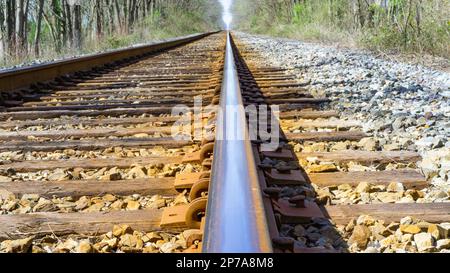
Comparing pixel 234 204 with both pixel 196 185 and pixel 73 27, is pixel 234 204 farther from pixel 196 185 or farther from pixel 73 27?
pixel 73 27

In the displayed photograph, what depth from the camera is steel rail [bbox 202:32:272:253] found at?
124 centimetres

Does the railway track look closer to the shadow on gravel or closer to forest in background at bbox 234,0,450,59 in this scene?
the shadow on gravel

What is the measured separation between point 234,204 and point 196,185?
17.3 inches

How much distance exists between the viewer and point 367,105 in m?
3.93

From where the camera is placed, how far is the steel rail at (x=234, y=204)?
1240 millimetres

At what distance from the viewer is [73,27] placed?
75.2 feet

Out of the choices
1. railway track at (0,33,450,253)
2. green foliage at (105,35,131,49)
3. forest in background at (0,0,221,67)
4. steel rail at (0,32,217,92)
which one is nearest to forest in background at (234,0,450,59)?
railway track at (0,33,450,253)

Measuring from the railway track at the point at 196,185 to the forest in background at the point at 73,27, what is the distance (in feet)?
22.7

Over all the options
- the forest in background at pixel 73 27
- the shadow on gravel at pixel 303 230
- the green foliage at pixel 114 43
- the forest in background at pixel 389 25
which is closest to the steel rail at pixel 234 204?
the shadow on gravel at pixel 303 230

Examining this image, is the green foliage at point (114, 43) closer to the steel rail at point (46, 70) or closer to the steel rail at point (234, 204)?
the steel rail at point (46, 70)

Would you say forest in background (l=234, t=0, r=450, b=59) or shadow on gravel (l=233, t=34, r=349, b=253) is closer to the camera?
shadow on gravel (l=233, t=34, r=349, b=253)
